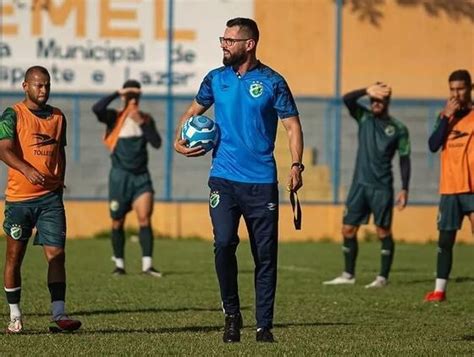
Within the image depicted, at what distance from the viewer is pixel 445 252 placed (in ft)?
49.0

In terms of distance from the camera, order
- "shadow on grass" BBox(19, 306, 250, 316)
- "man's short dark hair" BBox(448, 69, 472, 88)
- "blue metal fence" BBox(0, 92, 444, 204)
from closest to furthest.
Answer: "shadow on grass" BBox(19, 306, 250, 316)
"man's short dark hair" BBox(448, 69, 472, 88)
"blue metal fence" BBox(0, 92, 444, 204)

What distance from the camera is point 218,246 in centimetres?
1044

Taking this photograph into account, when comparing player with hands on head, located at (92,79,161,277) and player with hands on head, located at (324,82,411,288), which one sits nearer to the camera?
player with hands on head, located at (324,82,411,288)

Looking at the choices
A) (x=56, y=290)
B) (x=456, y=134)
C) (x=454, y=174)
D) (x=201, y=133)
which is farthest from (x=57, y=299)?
(x=456, y=134)

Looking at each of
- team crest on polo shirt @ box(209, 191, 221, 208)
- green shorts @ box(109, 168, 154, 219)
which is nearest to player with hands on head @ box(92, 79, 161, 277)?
green shorts @ box(109, 168, 154, 219)

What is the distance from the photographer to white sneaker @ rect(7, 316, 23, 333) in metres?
11.2

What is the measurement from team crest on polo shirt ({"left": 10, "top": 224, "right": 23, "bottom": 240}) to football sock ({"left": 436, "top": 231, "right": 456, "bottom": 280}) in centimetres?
522

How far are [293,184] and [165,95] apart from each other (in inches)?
770

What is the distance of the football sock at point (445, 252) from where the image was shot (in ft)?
49.0

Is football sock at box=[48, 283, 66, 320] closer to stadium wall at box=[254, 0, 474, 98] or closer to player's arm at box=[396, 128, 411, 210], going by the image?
player's arm at box=[396, 128, 411, 210]

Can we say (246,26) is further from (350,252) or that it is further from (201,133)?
(350,252)

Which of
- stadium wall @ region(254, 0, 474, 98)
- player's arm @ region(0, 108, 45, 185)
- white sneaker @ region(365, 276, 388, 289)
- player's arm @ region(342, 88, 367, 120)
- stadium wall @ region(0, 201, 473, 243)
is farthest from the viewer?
stadium wall @ region(254, 0, 474, 98)

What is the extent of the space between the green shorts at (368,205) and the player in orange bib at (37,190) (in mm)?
6568

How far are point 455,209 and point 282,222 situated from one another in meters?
14.4
